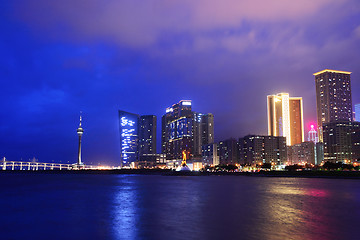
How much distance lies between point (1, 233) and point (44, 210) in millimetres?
12056

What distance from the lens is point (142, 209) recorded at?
33125 mm

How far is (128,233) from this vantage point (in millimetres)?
20719

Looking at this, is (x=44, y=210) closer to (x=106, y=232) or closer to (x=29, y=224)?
(x=29, y=224)

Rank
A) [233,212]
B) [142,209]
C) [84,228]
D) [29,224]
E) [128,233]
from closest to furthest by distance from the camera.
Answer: [128,233]
[84,228]
[29,224]
[233,212]
[142,209]

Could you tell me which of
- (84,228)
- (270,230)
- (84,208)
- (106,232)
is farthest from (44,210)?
(270,230)

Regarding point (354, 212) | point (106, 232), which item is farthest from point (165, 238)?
point (354, 212)

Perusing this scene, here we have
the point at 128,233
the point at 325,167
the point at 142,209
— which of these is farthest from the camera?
the point at 325,167

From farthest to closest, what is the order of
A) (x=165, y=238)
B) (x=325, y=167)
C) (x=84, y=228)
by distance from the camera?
(x=325, y=167) < (x=84, y=228) < (x=165, y=238)

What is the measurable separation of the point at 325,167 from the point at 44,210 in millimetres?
163572

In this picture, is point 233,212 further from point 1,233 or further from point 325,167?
point 325,167

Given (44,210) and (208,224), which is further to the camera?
(44,210)

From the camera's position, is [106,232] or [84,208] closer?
[106,232]

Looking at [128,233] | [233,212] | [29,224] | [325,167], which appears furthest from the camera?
[325,167]

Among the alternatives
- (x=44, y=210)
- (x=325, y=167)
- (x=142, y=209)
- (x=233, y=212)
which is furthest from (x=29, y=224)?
(x=325, y=167)
